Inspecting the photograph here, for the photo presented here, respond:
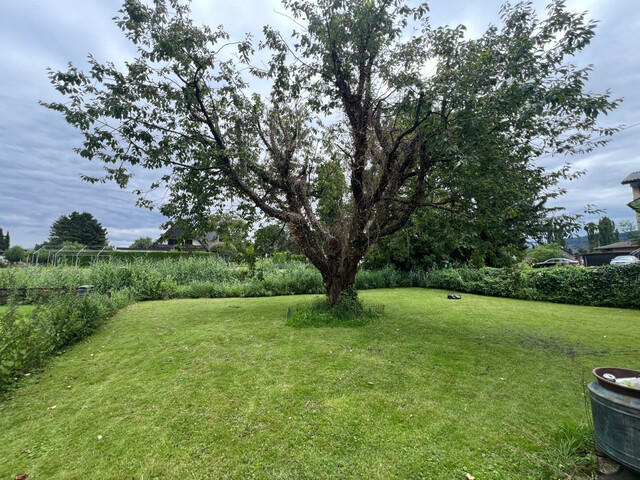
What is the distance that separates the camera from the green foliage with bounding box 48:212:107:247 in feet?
150

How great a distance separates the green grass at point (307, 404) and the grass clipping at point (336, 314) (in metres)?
0.43

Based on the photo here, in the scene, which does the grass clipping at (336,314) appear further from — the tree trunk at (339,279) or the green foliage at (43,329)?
the green foliage at (43,329)

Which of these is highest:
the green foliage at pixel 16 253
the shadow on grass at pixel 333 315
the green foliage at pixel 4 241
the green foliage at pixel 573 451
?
the green foliage at pixel 4 241

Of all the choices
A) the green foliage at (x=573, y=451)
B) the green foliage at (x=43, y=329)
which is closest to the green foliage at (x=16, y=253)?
the green foliage at (x=43, y=329)

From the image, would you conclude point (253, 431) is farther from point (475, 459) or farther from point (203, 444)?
point (475, 459)

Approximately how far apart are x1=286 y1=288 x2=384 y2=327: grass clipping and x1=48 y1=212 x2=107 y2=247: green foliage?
2022 inches

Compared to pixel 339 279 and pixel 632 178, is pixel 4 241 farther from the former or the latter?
pixel 632 178

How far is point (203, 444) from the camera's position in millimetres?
2445

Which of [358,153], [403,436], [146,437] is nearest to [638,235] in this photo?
[358,153]

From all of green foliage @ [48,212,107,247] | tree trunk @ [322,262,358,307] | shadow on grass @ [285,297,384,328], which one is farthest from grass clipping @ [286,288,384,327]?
green foliage @ [48,212,107,247]

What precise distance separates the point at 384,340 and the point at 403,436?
267cm

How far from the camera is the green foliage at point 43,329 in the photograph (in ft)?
11.6

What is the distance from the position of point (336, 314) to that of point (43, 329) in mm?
5200

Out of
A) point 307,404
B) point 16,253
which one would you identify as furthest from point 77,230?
point 307,404
